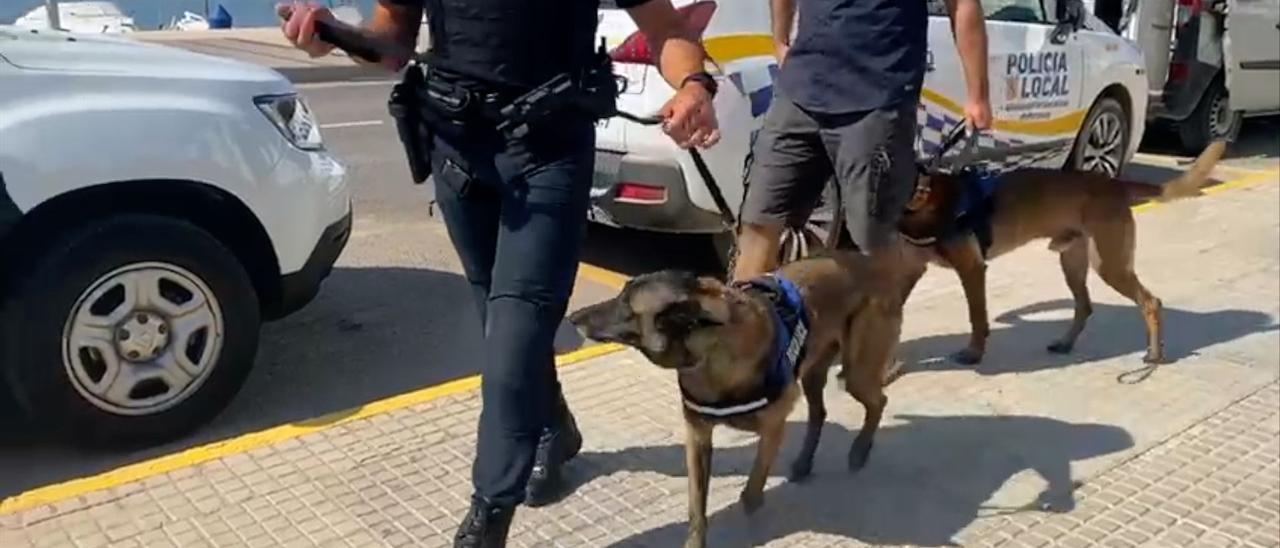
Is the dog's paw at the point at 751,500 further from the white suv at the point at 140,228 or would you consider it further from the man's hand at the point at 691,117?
the white suv at the point at 140,228

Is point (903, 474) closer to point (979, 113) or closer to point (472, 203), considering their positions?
point (979, 113)

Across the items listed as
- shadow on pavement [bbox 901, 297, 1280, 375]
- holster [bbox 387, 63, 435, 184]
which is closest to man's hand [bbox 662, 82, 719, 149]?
holster [bbox 387, 63, 435, 184]

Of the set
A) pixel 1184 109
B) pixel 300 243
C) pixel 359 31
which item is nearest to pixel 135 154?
pixel 300 243

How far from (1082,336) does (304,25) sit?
3.83 meters

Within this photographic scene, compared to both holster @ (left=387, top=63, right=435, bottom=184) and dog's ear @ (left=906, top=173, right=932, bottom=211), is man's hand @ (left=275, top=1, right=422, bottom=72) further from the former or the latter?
dog's ear @ (left=906, top=173, right=932, bottom=211)

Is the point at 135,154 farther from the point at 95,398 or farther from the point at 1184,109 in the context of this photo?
the point at 1184,109

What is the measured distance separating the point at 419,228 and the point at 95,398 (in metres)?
3.40

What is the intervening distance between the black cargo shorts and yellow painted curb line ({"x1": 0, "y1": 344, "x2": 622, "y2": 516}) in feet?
4.15

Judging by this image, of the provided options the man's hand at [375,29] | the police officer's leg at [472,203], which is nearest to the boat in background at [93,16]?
the man's hand at [375,29]

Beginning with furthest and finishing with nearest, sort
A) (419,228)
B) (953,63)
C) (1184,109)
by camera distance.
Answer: (1184,109) → (419,228) → (953,63)

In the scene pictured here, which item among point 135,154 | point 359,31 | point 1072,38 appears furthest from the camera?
point 1072,38

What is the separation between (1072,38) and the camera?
748cm

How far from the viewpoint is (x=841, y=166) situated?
12.8 feet

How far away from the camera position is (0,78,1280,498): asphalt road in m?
3.91
